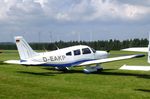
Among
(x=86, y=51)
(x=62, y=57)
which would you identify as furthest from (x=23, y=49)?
(x=86, y=51)

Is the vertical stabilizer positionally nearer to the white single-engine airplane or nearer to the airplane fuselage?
the white single-engine airplane

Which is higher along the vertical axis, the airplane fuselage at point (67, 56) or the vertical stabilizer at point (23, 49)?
the vertical stabilizer at point (23, 49)

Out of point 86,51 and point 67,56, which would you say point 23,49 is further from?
point 86,51

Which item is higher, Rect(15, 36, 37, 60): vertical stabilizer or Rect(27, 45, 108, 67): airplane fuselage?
Rect(15, 36, 37, 60): vertical stabilizer

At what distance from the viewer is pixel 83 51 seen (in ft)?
76.0

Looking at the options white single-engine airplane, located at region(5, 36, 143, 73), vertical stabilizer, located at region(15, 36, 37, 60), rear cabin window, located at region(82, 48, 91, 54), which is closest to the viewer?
white single-engine airplane, located at region(5, 36, 143, 73)

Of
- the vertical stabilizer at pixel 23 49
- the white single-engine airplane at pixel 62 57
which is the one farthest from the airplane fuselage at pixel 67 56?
the vertical stabilizer at pixel 23 49

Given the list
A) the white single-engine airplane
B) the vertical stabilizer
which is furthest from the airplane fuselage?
the vertical stabilizer

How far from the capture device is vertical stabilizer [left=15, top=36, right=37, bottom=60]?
22281mm

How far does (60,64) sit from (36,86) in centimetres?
795

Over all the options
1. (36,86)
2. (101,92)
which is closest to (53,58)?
(36,86)

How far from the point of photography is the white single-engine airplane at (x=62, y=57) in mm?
21953

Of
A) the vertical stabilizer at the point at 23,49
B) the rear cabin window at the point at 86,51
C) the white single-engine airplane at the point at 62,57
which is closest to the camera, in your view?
the white single-engine airplane at the point at 62,57

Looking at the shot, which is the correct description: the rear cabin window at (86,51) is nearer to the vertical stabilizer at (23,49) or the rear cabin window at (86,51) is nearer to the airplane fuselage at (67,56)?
the airplane fuselage at (67,56)
